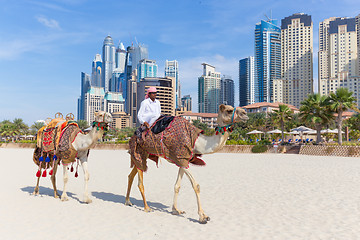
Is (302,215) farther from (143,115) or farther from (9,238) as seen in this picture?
(9,238)

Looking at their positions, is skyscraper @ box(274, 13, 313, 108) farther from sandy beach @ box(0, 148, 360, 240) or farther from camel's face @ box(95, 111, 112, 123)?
camel's face @ box(95, 111, 112, 123)

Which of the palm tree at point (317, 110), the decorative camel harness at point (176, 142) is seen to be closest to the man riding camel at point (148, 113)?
the decorative camel harness at point (176, 142)

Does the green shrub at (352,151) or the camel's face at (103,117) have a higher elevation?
the camel's face at (103,117)

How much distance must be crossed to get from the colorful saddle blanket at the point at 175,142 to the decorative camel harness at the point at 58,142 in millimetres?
1783

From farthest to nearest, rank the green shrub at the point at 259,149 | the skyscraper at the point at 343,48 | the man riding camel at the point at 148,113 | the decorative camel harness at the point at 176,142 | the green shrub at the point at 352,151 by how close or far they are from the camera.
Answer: the skyscraper at the point at 343,48 → the green shrub at the point at 259,149 → the green shrub at the point at 352,151 → the man riding camel at the point at 148,113 → the decorative camel harness at the point at 176,142

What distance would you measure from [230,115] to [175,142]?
4.60 feet

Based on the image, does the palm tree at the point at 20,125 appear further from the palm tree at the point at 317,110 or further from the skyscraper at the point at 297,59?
the skyscraper at the point at 297,59

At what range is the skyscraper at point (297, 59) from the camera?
16725 cm

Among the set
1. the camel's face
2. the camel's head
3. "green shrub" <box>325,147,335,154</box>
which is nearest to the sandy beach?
the camel's head

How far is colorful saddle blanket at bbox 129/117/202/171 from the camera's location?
6.59 m

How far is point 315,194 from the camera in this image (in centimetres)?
913

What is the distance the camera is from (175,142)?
666 centimetres

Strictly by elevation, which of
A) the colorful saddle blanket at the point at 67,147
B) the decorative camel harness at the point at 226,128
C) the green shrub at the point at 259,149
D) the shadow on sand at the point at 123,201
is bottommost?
the green shrub at the point at 259,149

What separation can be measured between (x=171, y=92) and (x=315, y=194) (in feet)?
517
